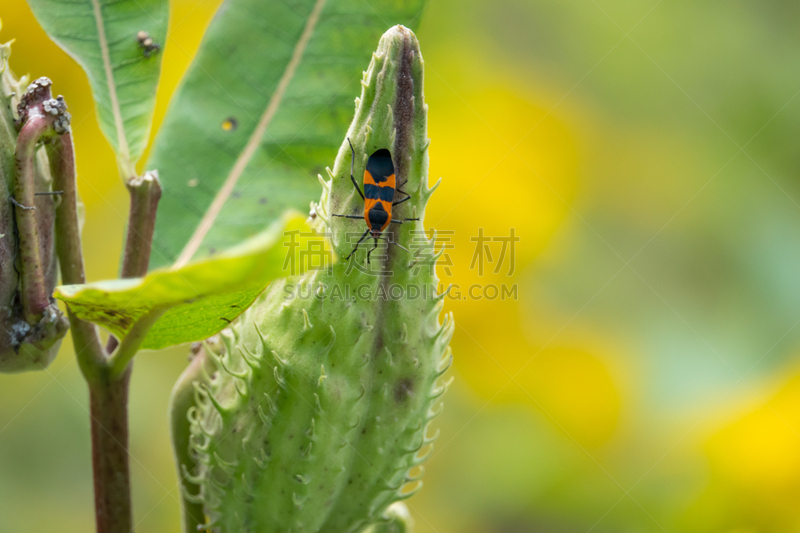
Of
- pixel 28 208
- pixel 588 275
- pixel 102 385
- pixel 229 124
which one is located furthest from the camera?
pixel 588 275

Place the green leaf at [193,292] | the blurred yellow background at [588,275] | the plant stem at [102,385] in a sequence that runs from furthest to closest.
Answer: the blurred yellow background at [588,275] < the plant stem at [102,385] < the green leaf at [193,292]

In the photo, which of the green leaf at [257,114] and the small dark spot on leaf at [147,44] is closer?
the small dark spot on leaf at [147,44]

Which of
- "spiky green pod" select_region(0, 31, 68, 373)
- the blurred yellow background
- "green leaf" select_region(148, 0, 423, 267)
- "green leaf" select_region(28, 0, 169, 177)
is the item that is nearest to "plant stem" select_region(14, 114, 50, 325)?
"spiky green pod" select_region(0, 31, 68, 373)

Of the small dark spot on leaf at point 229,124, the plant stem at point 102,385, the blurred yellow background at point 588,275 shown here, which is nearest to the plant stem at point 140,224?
the plant stem at point 102,385

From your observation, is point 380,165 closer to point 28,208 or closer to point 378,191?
point 378,191

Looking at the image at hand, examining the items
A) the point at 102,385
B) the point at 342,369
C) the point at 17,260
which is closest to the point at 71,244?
the point at 17,260

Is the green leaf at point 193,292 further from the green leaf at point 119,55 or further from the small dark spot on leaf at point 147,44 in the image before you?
the small dark spot on leaf at point 147,44
